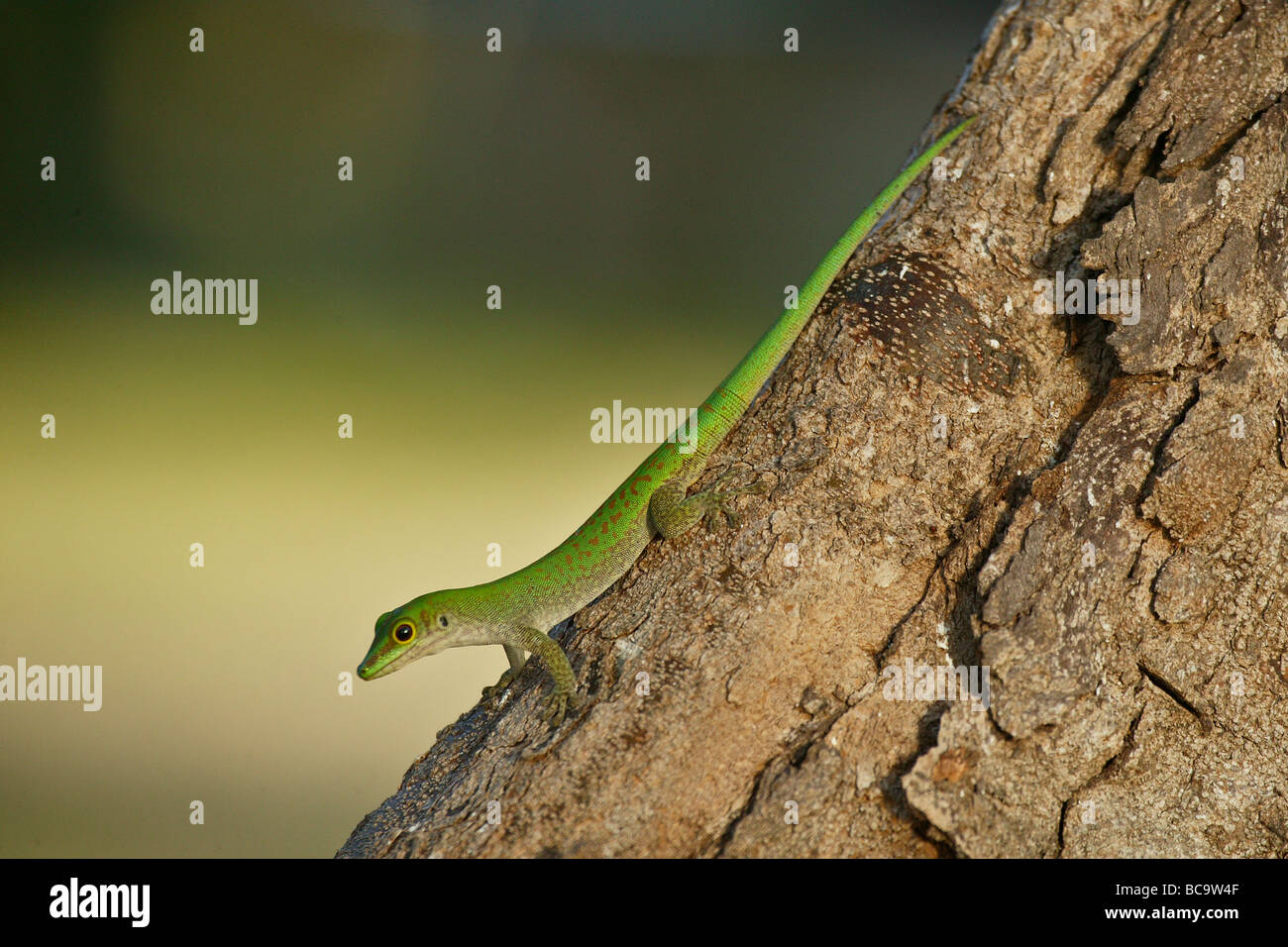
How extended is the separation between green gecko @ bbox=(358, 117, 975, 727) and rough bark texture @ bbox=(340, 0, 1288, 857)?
0.11m

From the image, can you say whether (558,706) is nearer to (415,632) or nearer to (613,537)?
(613,537)

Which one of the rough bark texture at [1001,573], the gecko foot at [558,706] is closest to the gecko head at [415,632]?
the rough bark texture at [1001,573]

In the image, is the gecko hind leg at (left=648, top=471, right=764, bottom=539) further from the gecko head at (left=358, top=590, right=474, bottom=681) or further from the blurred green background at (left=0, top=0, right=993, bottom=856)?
the blurred green background at (left=0, top=0, right=993, bottom=856)

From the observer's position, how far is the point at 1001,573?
8.97 feet

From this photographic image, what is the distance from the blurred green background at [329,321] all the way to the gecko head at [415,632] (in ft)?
11.6

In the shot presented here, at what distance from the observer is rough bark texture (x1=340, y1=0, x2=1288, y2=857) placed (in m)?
2.54

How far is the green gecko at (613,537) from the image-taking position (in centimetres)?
342

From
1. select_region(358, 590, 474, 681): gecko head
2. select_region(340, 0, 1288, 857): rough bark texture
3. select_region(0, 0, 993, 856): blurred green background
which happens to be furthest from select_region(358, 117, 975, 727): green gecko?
select_region(0, 0, 993, 856): blurred green background

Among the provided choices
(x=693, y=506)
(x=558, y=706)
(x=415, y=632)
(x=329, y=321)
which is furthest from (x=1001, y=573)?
(x=329, y=321)

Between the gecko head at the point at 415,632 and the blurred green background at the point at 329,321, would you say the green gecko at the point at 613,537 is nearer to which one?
the gecko head at the point at 415,632

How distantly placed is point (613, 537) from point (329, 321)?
30.8 ft

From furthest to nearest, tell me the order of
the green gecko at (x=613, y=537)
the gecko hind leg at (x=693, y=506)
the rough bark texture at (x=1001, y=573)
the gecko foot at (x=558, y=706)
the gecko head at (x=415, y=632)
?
the gecko head at (x=415, y=632) → the green gecko at (x=613, y=537) → the gecko hind leg at (x=693, y=506) → the gecko foot at (x=558, y=706) → the rough bark texture at (x=1001, y=573)
